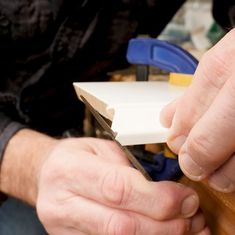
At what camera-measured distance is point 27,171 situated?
1.53 ft

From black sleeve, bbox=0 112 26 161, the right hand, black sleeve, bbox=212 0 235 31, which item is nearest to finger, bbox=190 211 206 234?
the right hand

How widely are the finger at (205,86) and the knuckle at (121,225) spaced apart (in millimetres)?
85

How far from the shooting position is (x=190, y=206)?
1.01 feet

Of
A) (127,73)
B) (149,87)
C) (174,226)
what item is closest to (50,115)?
(127,73)

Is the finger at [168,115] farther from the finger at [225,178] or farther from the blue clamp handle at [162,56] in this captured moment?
the blue clamp handle at [162,56]

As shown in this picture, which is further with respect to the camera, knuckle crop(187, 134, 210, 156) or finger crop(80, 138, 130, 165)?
finger crop(80, 138, 130, 165)

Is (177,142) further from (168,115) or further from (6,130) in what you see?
(6,130)

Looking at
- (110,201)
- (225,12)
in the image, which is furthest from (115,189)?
(225,12)

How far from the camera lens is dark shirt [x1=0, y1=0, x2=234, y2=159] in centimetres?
55

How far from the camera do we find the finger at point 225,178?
244 mm

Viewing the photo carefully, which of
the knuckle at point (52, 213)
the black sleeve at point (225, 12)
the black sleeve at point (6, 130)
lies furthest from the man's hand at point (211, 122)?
the black sleeve at point (225, 12)

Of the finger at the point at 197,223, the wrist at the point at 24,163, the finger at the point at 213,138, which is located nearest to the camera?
the finger at the point at 213,138

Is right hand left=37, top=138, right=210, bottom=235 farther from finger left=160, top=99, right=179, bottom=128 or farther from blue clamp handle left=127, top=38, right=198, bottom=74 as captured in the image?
blue clamp handle left=127, top=38, right=198, bottom=74

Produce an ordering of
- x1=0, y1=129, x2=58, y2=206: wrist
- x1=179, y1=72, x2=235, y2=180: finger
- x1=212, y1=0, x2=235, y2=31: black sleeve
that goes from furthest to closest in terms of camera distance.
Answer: x1=212, y1=0, x2=235, y2=31: black sleeve, x1=0, y1=129, x2=58, y2=206: wrist, x1=179, y1=72, x2=235, y2=180: finger
